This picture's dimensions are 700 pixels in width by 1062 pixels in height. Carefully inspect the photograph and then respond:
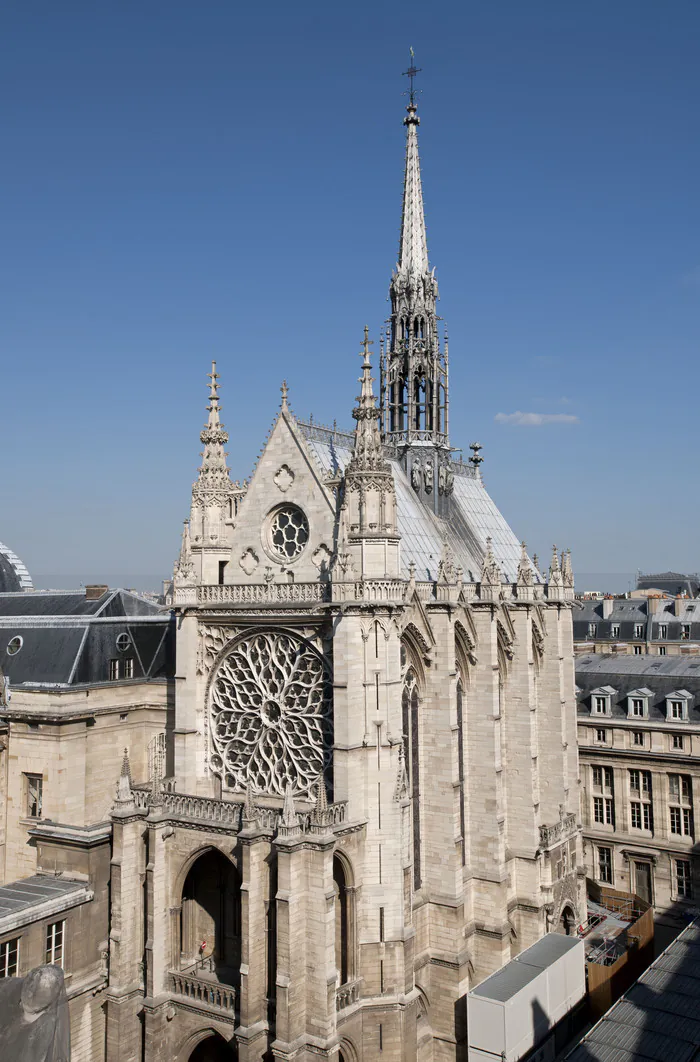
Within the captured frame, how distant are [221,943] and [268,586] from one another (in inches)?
537

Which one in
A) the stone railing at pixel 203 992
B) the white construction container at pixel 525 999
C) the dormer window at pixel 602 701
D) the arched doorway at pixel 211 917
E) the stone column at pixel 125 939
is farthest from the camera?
the dormer window at pixel 602 701

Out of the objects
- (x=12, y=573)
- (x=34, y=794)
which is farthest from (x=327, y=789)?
(x=12, y=573)

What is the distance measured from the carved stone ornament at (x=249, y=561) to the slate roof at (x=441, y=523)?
438 centimetres

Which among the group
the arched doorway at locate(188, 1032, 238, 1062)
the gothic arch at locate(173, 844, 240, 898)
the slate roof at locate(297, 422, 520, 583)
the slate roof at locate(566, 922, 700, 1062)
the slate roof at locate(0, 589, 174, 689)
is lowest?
the arched doorway at locate(188, 1032, 238, 1062)

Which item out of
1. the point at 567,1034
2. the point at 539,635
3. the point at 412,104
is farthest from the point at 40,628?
the point at 412,104

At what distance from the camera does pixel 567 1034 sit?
117 feet

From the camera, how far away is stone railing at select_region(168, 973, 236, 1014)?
30.5 meters

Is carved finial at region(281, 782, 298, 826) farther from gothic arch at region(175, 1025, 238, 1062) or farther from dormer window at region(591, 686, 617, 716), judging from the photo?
dormer window at region(591, 686, 617, 716)

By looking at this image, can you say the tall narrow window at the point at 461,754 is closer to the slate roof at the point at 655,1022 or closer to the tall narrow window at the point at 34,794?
the slate roof at the point at 655,1022

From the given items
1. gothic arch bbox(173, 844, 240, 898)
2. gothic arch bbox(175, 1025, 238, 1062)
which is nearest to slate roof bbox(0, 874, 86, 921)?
gothic arch bbox(173, 844, 240, 898)

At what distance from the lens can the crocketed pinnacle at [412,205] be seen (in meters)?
45.6

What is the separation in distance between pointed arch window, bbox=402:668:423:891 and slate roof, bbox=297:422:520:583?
472 centimetres

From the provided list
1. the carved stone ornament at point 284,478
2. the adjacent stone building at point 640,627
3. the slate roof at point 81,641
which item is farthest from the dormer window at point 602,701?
the carved stone ornament at point 284,478

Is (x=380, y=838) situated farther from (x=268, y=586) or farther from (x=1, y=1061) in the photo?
(x=1, y=1061)
